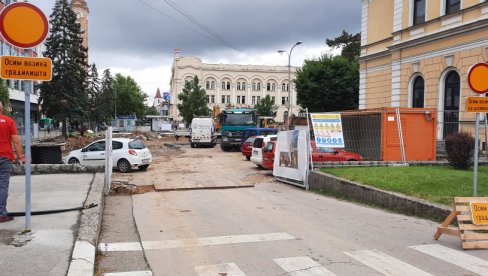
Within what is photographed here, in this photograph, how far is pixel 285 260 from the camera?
19.7ft

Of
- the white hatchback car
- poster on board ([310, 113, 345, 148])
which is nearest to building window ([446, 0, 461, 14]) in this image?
poster on board ([310, 113, 345, 148])

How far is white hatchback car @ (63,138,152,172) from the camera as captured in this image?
64.5 feet

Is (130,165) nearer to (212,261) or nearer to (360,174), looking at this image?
(360,174)

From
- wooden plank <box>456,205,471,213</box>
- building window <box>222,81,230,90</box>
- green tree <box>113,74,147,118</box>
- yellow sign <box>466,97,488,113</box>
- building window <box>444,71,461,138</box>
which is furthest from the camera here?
green tree <box>113,74,147,118</box>

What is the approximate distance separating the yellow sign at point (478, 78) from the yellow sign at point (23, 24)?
733cm

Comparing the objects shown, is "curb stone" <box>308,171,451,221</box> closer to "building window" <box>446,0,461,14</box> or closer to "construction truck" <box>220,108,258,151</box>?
"building window" <box>446,0,461,14</box>

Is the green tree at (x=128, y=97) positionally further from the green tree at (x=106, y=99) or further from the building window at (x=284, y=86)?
the building window at (x=284, y=86)

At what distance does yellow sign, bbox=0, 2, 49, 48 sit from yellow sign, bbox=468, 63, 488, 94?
24.0 feet

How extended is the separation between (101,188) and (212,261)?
5.72 meters

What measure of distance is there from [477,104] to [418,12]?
21160mm

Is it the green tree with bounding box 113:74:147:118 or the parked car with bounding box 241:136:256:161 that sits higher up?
the green tree with bounding box 113:74:147:118

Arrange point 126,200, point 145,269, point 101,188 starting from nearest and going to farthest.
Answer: point 145,269
point 101,188
point 126,200

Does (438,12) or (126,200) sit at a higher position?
(438,12)

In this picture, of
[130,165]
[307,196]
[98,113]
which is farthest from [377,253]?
[98,113]
